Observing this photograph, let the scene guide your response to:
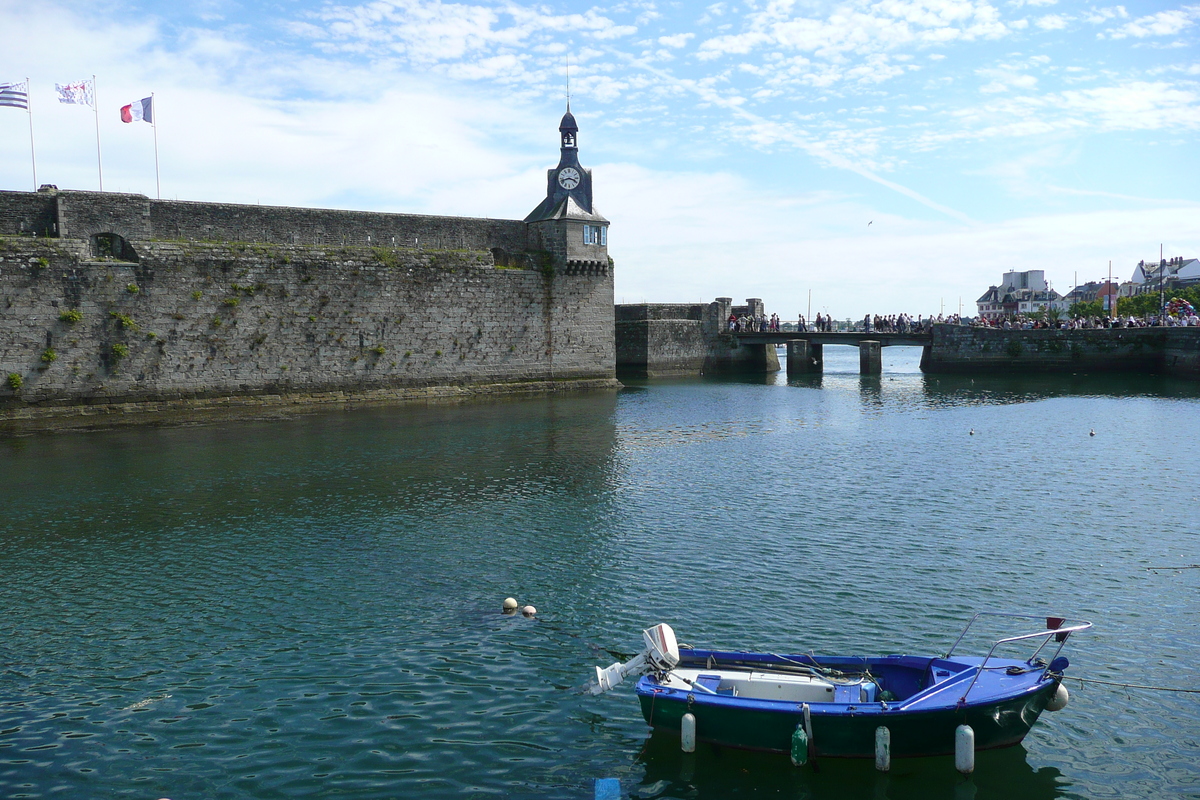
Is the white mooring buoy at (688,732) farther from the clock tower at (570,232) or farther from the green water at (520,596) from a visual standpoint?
the clock tower at (570,232)

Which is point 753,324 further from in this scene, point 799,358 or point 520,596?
point 520,596

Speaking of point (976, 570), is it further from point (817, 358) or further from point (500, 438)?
point (817, 358)

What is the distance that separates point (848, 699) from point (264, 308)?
29681 millimetres

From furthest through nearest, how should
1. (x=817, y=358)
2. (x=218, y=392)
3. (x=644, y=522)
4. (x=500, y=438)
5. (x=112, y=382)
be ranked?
(x=817, y=358), (x=218, y=392), (x=112, y=382), (x=500, y=438), (x=644, y=522)

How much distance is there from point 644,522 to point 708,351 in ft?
135

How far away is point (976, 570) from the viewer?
502 inches

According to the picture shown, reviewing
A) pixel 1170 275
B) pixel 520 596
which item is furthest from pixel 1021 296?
pixel 520 596

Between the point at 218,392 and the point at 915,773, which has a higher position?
the point at 218,392

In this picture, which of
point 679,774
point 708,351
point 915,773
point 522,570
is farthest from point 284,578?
point 708,351

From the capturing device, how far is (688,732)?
7746mm

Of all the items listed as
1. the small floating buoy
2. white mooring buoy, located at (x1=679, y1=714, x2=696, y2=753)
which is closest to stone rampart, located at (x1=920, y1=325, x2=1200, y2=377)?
white mooring buoy, located at (x1=679, y1=714, x2=696, y2=753)

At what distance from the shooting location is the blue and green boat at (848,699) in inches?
296

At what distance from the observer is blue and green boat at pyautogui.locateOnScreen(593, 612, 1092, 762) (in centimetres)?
752

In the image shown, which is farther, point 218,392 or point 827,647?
point 218,392
